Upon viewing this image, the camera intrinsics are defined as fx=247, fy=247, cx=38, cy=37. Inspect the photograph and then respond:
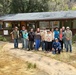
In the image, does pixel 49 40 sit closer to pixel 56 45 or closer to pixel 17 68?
pixel 56 45

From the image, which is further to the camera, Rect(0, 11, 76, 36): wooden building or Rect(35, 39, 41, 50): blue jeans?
Rect(0, 11, 76, 36): wooden building

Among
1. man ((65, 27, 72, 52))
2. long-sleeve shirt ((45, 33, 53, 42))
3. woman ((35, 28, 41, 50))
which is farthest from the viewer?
woman ((35, 28, 41, 50))

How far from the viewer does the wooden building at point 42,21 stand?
2756cm

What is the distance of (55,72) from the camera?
416 inches

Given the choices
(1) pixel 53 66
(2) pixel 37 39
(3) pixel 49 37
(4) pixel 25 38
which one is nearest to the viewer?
(1) pixel 53 66

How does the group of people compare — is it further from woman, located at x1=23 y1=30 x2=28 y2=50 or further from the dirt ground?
the dirt ground

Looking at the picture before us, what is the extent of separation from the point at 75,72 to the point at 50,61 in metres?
2.71

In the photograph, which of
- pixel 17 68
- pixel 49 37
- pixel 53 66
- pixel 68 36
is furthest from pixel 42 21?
pixel 17 68

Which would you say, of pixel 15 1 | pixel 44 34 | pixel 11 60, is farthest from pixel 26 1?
pixel 11 60

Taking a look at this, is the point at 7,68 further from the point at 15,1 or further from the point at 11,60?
the point at 15,1

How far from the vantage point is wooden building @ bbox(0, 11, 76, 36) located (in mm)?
27562

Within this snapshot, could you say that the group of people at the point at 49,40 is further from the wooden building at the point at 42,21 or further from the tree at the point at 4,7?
the tree at the point at 4,7

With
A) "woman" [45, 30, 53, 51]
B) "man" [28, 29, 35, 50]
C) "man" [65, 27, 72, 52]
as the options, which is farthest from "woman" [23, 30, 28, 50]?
"man" [65, 27, 72, 52]

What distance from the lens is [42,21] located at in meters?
29.2
